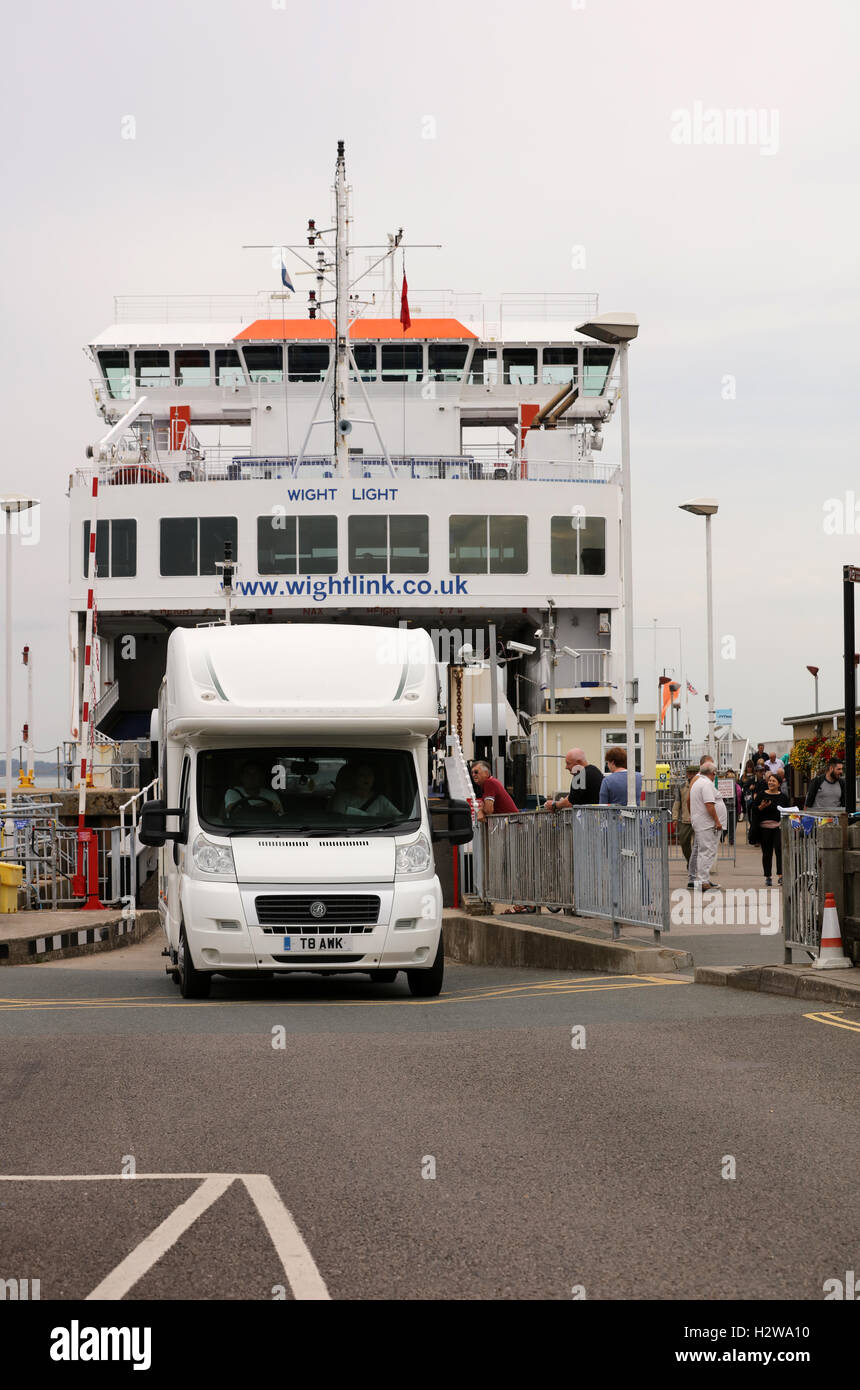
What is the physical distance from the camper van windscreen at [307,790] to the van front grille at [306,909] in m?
0.70

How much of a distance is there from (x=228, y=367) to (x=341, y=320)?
6110mm

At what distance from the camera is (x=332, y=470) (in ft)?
153

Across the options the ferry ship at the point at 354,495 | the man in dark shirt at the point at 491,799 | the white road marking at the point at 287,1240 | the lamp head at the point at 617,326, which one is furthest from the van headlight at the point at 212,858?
the ferry ship at the point at 354,495

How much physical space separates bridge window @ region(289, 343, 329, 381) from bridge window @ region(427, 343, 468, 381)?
3.02 metres

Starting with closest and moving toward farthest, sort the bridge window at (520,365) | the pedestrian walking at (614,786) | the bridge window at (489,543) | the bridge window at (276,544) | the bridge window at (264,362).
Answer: the pedestrian walking at (614,786) < the bridge window at (276,544) < the bridge window at (489,543) < the bridge window at (264,362) < the bridge window at (520,365)

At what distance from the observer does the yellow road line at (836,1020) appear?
10323mm

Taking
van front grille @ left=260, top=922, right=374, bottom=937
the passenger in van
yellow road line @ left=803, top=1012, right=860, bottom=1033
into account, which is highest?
the passenger in van

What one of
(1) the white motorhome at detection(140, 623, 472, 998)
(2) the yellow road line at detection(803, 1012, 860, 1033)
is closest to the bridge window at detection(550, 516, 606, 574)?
(1) the white motorhome at detection(140, 623, 472, 998)

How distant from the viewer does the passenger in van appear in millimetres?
13844

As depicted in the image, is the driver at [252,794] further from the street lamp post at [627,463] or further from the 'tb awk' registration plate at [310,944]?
the street lamp post at [627,463]

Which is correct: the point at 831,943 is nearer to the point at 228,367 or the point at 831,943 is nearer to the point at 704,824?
the point at 704,824

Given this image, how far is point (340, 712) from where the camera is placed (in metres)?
13.4

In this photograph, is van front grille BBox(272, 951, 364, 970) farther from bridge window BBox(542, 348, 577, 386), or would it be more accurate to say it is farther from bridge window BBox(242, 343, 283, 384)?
bridge window BBox(542, 348, 577, 386)

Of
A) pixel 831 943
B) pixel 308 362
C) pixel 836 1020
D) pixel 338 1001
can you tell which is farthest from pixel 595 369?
pixel 836 1020
